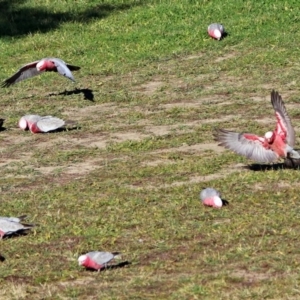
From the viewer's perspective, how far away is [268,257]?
21.2 feet

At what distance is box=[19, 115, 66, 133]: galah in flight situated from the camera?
10.2m

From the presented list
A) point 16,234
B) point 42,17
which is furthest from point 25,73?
point 16,234

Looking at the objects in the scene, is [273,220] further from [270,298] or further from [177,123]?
[177,123]

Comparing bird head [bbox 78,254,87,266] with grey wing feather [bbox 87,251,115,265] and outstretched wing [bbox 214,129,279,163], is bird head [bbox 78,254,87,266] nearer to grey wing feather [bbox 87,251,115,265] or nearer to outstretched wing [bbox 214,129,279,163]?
grey wing feather [bbox 87,251,115,265]

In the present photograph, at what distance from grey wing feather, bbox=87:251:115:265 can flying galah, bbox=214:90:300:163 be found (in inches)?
83.2

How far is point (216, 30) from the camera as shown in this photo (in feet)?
44.7

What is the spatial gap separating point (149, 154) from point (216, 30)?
4639mm

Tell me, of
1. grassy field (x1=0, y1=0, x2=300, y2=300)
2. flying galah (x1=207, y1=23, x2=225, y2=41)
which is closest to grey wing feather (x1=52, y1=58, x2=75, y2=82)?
grassy field (x1=0, y1=0, x2=300, y2=300)

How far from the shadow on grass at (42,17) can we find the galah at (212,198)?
26.2 ft

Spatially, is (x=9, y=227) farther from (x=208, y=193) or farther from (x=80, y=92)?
(x=80, y=92)

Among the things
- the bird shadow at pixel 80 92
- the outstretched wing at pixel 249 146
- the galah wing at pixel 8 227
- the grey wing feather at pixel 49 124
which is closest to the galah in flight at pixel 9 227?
the galah wing at pixel 8 227

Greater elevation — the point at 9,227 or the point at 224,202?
the point at 9,227

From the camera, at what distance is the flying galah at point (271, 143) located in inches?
319

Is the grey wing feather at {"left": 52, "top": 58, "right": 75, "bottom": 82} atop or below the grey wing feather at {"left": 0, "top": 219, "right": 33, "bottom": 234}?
below
